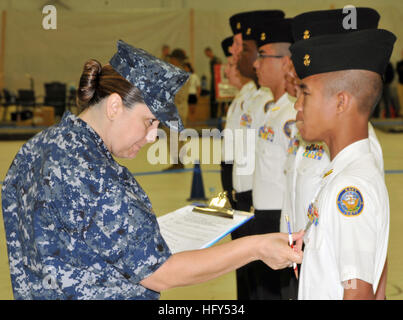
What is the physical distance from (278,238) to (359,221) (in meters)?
0.26

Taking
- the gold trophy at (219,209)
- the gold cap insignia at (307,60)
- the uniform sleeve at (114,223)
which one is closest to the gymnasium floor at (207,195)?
the gold trophy at (219,209)

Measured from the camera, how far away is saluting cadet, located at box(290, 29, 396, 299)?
1587 mm

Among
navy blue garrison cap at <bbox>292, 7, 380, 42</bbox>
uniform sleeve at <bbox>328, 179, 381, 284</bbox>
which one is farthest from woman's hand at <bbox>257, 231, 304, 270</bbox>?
navy blue garrison cap at <bbox>292, 7, 380, 42</bbox>

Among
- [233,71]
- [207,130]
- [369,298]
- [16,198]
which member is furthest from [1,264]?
[207,130]

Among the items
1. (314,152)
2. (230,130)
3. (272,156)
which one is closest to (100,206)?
(314,152)

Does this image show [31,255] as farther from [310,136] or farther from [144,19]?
[144,19]

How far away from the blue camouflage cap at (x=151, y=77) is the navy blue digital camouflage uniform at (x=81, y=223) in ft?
0.59

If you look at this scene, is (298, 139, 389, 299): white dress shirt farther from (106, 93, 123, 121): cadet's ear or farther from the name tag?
the name tag

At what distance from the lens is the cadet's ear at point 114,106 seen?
1.54 metres

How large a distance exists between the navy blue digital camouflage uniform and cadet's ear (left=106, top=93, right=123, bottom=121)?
0.07 m

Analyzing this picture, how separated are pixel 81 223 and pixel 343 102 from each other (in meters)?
0.87

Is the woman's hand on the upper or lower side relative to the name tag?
lower

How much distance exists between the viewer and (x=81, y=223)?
142 centimetres

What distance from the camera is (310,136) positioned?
1829 millimetres
